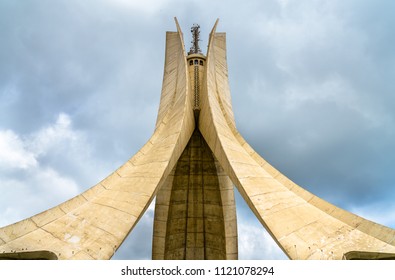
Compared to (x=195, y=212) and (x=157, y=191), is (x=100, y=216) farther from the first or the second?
(x=195, y=212)

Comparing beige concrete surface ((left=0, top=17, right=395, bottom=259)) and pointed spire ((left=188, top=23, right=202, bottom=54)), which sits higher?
pointed spire ((left=188, top=23, right=202, bottom=54))

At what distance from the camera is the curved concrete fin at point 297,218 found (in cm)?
421

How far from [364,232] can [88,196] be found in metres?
5.36

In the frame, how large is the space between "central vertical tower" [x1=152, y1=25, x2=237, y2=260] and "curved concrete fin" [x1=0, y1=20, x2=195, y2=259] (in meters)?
4.50

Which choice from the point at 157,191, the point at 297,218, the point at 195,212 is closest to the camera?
the point at 297,218

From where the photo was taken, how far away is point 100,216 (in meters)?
4.96

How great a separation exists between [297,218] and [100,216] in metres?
3.63

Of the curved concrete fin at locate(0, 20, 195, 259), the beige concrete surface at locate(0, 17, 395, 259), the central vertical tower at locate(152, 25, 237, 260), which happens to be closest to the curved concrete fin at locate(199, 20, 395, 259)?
the beige concrete surface at locate(0, 17, 395, 259)

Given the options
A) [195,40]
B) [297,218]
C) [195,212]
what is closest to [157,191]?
[297,218]

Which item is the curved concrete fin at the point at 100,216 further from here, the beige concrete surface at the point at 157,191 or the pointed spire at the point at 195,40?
the pointed spire at the point at 195,40

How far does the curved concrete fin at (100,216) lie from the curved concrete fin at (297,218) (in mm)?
1721

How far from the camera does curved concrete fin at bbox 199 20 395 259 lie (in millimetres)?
4211

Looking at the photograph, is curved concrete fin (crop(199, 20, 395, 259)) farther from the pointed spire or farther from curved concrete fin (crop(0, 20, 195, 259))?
the pointed spire
